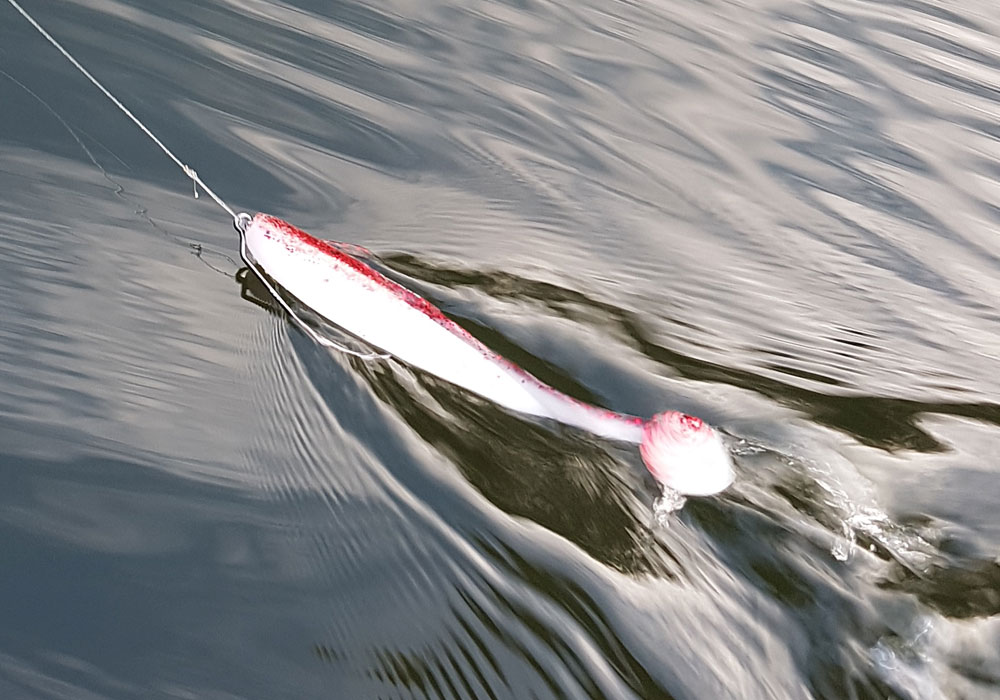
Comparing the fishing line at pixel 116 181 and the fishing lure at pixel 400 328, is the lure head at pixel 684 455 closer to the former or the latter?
the fishing lure at pixel 400 328

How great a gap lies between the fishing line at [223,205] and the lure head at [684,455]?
0.80 m

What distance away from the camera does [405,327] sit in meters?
2.59

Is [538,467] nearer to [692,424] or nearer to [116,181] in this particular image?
[692,424]

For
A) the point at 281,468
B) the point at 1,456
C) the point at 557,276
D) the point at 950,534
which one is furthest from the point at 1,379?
the point at 950,534

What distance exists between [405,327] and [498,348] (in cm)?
35

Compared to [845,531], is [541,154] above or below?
above

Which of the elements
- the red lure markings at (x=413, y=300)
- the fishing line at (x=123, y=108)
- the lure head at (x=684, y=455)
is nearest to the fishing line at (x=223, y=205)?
the fishing line at (x=123, y=108)

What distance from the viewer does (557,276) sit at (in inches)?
127

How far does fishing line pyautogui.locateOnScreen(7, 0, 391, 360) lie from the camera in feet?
8.66

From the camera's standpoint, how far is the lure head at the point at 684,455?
7.55 feet

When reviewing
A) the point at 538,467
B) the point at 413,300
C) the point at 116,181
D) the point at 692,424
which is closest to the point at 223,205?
the point at 116,181

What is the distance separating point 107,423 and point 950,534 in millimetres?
2252

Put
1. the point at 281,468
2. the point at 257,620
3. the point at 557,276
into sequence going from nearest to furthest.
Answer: the point at 257,620 < the point at 281,468 < the point at 557,276

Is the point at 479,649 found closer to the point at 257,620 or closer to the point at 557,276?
the point at 257,620
